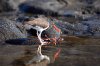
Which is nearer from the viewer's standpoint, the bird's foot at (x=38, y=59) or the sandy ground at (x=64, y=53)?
the sandy ground at (x=64, y=53)

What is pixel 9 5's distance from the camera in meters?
19.1

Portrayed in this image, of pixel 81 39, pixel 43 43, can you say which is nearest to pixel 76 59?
pixel 43 43

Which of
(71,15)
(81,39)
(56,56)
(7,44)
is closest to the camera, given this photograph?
(56,56)

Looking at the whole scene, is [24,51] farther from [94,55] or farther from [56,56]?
[94,55]

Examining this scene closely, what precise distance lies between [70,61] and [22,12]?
445 inches

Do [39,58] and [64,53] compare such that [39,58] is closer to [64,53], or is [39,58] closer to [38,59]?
[38,59]

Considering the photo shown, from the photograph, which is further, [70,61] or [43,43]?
[43,43]

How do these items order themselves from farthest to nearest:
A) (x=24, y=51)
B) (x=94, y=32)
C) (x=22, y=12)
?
1. (x=22, y=12)
2. (x=94, y=32)
3. (x=24, y=51)

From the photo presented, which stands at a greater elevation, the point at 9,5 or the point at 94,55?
the point at 9,5

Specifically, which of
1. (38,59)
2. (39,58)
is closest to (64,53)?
(39,58)

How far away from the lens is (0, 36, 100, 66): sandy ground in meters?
7.41

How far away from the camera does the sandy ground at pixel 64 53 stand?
7.41 metres

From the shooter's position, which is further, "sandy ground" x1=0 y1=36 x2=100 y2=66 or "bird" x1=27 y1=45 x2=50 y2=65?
"bird" x1=27 y1=45 x2=50 y2=65

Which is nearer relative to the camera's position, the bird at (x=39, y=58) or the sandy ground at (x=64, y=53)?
the sandy ground at (x=64, y=53)
